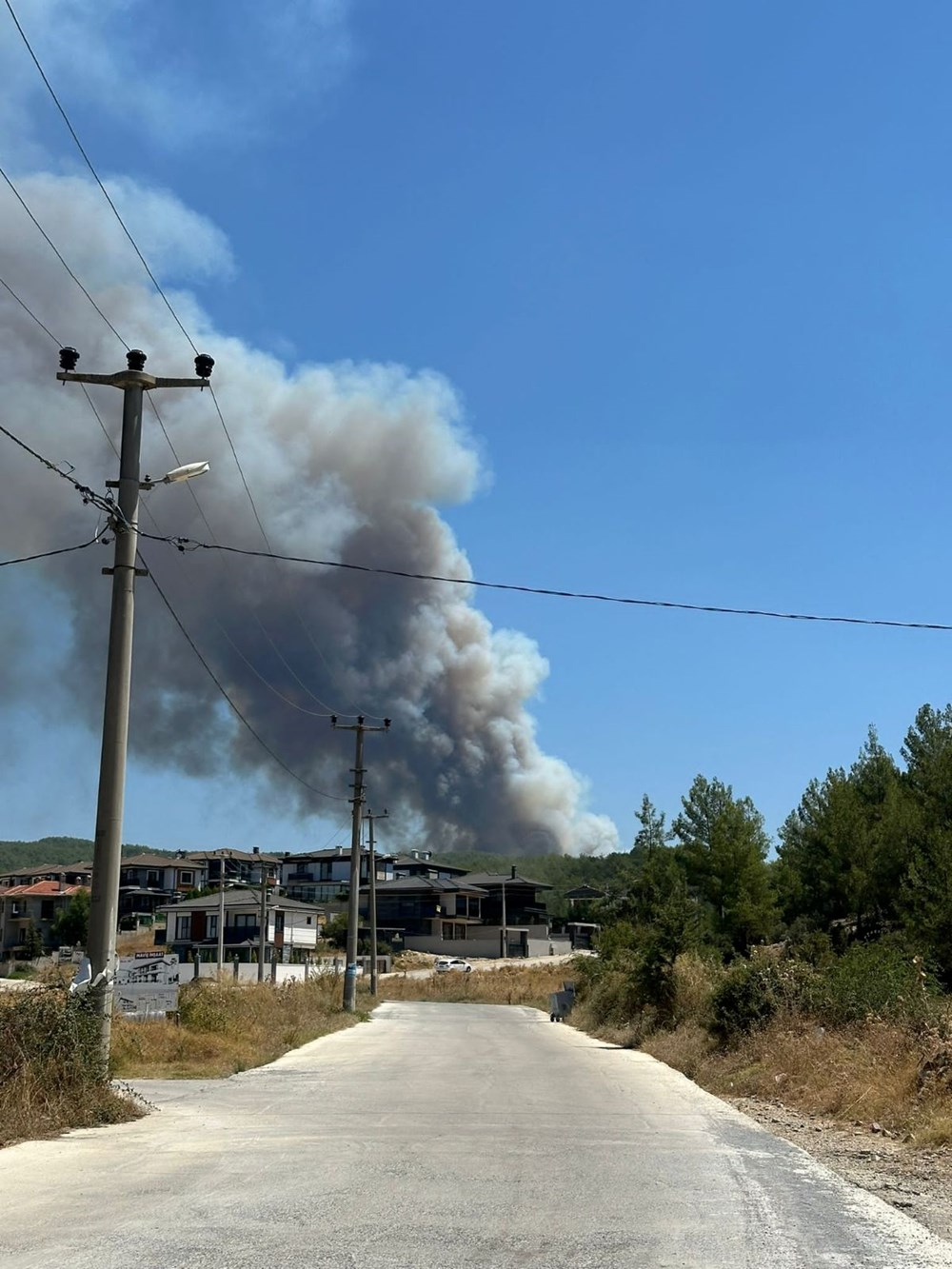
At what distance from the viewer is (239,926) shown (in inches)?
3578

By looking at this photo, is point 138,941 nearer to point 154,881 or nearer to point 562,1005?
point 154,881

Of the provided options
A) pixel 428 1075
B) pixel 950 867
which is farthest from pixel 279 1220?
pixel 950 867

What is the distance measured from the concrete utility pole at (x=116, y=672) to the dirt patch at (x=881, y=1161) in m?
7.63

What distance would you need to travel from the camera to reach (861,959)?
2102 cm

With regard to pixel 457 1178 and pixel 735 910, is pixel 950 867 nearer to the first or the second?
pixel 735 910

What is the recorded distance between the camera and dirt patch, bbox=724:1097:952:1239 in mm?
8727

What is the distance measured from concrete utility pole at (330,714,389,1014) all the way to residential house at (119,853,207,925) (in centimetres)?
8149

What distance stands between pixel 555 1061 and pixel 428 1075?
15.0 feet

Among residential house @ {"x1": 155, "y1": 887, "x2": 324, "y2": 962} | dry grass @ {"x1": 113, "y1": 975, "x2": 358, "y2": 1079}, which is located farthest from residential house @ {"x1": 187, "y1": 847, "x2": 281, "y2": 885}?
dry grass @ {"x1": 113, "y1": 975, "x2": 358, "y2": 1079}

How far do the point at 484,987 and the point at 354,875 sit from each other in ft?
96.3

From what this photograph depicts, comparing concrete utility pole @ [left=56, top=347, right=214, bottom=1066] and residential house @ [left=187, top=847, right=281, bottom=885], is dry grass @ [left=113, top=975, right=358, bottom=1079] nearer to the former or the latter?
concrete utility pole @ [left=56, top=347, right=214, bottom=1066]

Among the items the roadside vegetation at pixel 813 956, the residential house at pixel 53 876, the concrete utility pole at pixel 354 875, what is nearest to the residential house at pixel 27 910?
the residential house at pixel 53 876

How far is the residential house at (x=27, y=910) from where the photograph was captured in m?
113

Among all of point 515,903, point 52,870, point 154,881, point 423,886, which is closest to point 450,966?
point 423,886
